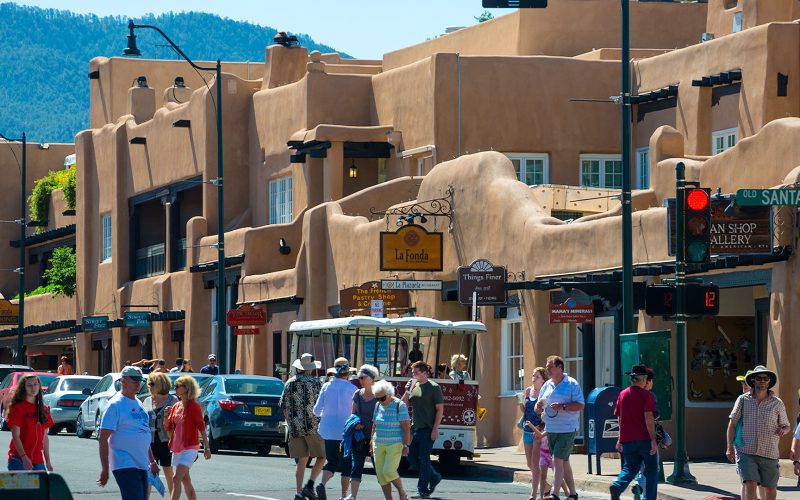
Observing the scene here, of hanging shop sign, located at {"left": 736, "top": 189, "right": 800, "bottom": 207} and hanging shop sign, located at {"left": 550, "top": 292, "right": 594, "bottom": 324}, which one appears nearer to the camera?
hanging shop sign, located at {"left": 736, "top": 189, "right": 800, "bottom": 207}

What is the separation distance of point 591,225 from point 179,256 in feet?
84.0

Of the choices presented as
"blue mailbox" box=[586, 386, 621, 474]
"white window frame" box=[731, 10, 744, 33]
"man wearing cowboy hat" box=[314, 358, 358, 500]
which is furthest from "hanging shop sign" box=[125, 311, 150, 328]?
"man wearing cowboy hat" box=[314, 358, 358, 500]

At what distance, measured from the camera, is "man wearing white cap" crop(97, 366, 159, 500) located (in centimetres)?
1545

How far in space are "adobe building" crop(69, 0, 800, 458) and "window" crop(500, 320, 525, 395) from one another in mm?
43

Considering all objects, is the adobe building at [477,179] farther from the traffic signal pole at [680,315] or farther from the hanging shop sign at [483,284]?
the traffic signal pole at [680,315]

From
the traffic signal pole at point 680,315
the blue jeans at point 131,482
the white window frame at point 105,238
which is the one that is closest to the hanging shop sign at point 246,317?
the white window frame at point 105,238

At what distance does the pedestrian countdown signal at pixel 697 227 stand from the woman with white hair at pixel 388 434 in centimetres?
478

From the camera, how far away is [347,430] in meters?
19.7

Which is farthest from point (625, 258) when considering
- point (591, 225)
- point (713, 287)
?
point (591, 225)

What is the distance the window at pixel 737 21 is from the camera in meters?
37.6

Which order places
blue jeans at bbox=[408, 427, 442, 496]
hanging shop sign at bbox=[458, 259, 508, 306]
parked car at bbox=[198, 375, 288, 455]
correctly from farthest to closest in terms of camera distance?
hanging shop sign at bbox=[458, 259, 508, 306]
parked car at bbox=[198, 375, 288, 455]
blue jeans at bbox=[408, 427, 442, 496]

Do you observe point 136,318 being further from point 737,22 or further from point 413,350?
point 413,350

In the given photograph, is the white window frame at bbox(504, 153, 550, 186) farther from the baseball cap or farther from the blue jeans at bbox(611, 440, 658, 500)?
the baseball cap

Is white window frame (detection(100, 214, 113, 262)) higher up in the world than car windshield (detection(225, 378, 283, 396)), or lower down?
higher up
